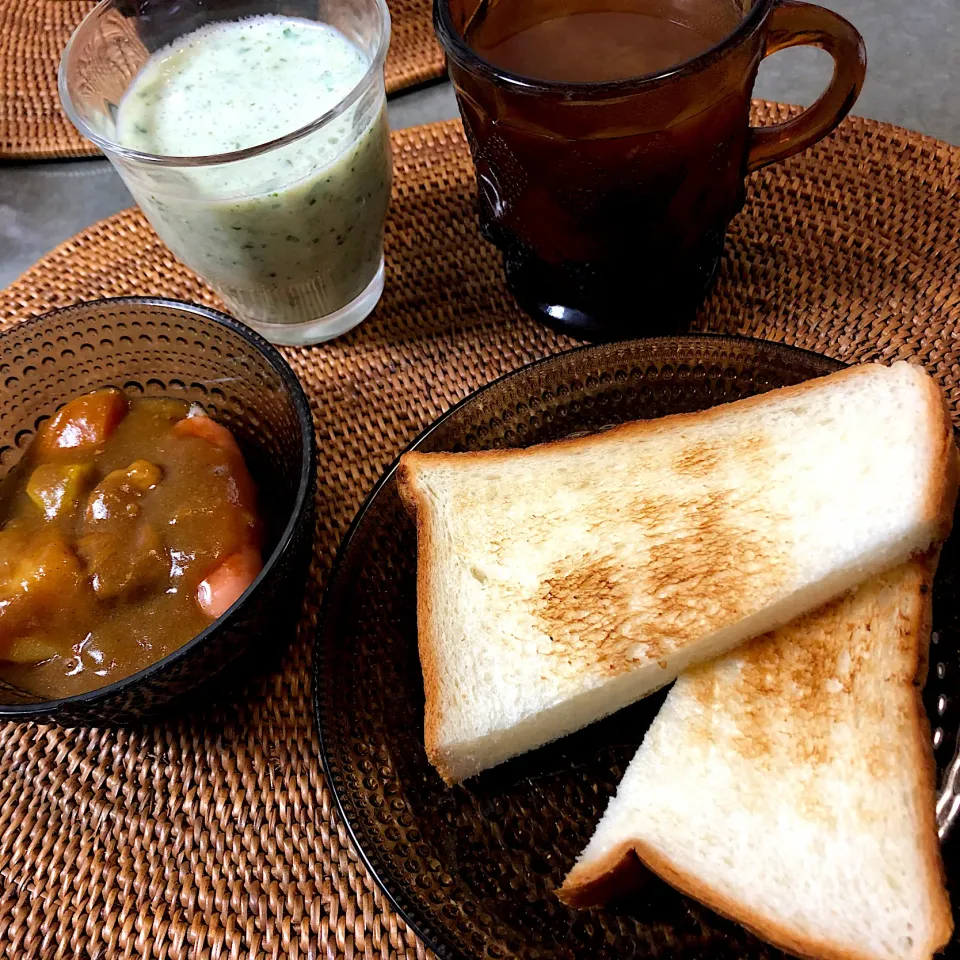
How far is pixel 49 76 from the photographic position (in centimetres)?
190

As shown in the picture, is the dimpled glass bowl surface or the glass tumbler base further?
the glass tumbler base

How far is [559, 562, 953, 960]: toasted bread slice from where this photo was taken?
0.80m

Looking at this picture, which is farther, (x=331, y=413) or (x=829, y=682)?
(x=331, y=413)

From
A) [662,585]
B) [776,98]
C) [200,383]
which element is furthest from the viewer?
[776,98]

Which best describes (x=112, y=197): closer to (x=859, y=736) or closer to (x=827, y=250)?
(x=827, y=250)

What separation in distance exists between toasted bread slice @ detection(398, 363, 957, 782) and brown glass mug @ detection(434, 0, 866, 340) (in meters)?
0.23

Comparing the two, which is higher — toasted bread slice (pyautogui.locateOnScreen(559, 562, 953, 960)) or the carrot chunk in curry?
the carrot chunk in curry

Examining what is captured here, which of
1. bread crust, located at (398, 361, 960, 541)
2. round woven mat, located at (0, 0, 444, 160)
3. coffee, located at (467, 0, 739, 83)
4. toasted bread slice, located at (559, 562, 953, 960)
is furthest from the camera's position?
round woven mat, located at (0, 0, 444, 160)

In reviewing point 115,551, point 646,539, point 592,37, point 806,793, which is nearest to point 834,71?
point 592,37

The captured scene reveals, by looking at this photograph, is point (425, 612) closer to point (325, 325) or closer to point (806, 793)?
point (806, 793)

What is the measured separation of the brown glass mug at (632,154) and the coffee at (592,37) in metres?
0.04

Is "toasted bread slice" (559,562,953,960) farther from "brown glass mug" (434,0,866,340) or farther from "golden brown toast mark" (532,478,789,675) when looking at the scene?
"brown glass mug" (434,0,866,340)

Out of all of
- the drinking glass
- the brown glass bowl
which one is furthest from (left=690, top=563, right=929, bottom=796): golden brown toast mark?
the drinking glass

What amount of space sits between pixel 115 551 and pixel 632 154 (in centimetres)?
74
